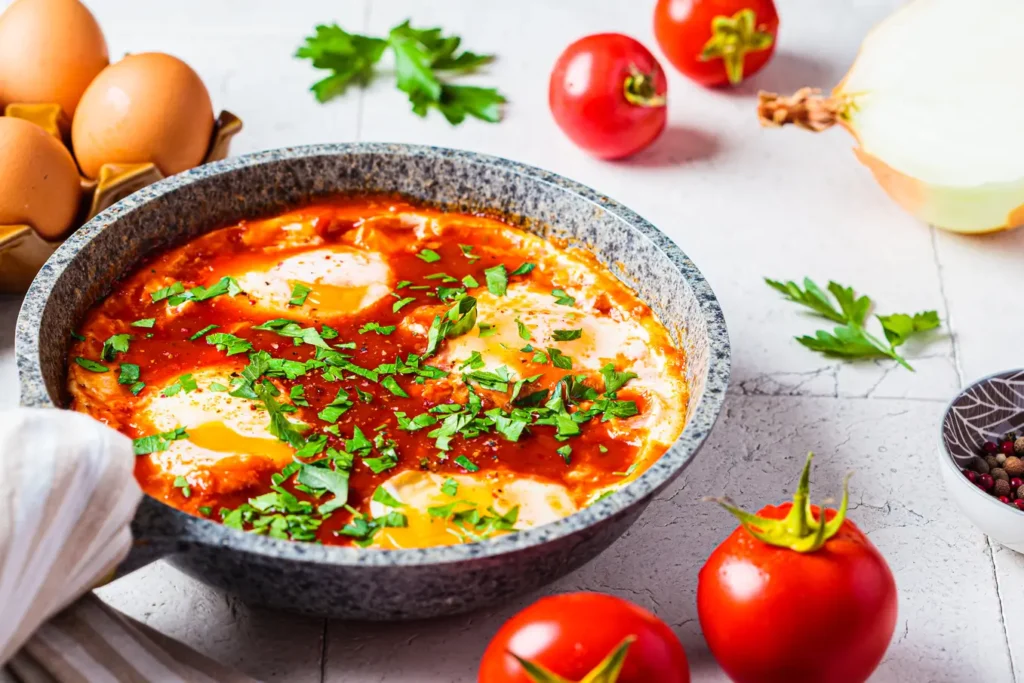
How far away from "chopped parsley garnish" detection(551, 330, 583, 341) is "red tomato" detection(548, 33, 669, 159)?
0.93m

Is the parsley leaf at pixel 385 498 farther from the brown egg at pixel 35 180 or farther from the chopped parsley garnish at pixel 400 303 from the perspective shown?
the brown egg at pixel 35 180

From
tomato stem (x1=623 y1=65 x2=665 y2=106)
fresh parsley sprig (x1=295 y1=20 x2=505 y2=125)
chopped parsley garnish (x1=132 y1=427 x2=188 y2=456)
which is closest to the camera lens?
chopped parsley garnish (x1=132 y1=427 x2=188 y2=456)

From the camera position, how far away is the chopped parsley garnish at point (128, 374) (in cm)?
203

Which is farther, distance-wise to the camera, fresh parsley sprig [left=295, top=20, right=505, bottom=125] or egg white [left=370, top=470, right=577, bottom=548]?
fresh parsley sprig [left=295, top=20, right=505, bottom=125]

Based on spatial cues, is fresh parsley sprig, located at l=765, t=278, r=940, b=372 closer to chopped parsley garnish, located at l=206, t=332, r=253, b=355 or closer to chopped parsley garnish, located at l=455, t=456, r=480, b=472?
chopped parsley garnish, located at l=455, t=456, r=480, b=472

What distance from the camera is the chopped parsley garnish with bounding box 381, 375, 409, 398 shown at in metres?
2.05

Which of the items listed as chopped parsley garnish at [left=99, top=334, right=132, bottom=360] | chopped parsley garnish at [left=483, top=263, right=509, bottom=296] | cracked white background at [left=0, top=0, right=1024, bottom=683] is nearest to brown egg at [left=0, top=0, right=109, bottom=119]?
cracked white background at [left=0, top=0, right=1024, bottom=683]

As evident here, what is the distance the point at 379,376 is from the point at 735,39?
1.58 m

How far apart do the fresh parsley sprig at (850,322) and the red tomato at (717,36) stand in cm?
78

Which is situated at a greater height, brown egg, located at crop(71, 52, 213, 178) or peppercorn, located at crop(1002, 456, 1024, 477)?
brown egg, located at crop(71, 52, 213, 178)

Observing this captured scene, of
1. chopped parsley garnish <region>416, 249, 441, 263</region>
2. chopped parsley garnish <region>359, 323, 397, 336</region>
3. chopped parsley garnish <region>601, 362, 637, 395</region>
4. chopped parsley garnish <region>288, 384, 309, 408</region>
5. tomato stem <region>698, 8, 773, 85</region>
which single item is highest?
tomato stem <region>698, 8, 773, 85</region>

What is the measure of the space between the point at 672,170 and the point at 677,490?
1.12m

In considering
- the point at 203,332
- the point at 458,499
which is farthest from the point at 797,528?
the point at 203,332

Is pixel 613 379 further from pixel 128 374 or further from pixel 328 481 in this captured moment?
pixel 128 374
